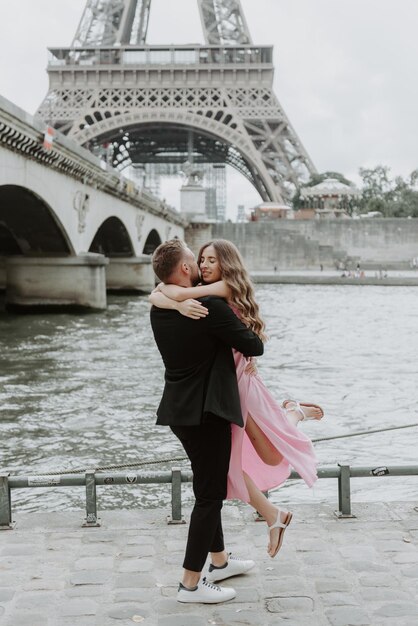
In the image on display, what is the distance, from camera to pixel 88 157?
25.8 m

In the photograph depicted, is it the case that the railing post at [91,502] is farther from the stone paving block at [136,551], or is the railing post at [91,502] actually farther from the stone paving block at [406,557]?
the stone paving block at [406,557]

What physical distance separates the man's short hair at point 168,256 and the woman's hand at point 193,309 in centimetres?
23

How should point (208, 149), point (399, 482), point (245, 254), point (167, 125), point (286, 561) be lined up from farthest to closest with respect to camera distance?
point (208, 149)
point (167, 125)
point (245, 254)
point (399, 482)
point (286, 561)

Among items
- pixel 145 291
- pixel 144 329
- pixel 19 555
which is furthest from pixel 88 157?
pixel 19 555

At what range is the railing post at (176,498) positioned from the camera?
4.72 metres

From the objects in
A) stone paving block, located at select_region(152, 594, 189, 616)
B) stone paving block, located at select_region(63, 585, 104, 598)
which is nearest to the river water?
stone paving block, located at select_region(63, 585, 104, 598)

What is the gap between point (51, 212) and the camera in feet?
76.9

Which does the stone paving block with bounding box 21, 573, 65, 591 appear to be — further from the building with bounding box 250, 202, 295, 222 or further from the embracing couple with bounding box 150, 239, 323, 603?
the building with bounding box 250, 202, 295, 222

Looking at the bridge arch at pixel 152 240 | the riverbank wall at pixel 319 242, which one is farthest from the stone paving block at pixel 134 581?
the riverbank wall at pixel 319 242

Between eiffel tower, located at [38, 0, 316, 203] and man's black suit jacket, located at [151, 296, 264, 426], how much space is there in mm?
57242

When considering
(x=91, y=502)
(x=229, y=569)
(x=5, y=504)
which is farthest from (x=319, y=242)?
(x=229, y=569)

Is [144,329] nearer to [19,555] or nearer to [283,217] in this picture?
[19,555]

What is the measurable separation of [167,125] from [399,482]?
61971 mm

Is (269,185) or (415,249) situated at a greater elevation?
(269,185)
